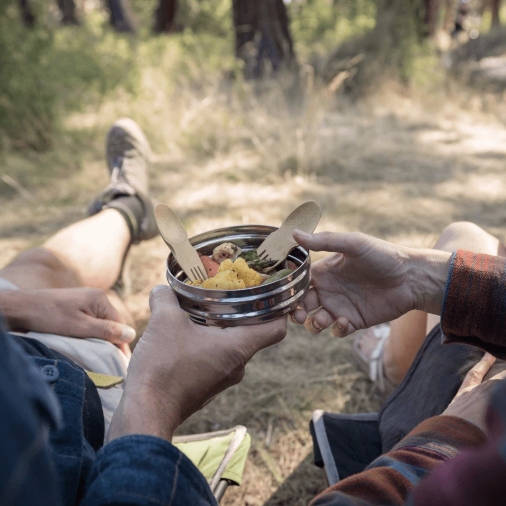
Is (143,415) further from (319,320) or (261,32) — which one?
(261,32)

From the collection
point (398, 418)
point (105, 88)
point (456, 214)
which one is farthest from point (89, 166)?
point (398, 418)

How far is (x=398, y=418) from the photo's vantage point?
136 cm

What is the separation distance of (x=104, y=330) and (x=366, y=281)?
32.8 inches

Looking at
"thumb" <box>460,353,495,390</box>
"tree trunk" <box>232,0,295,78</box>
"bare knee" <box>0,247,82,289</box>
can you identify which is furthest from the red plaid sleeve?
"tree trunk" <box>232,0,295,78</box>

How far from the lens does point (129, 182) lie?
2660mm

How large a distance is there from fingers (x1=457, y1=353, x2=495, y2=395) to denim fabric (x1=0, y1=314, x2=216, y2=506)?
2.24 feet

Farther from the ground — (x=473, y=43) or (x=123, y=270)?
(x=473, y=43)

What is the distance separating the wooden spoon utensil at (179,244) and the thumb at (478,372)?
2.29 feet

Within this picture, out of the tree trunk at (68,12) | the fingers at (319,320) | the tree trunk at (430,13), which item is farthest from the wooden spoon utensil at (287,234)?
the tree trunk at (68,12)

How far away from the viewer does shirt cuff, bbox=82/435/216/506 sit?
0.73 metres

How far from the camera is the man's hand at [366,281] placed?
1.30 metres

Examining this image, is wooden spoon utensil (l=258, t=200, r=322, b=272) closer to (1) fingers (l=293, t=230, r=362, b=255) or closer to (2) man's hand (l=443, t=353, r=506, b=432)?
(1) fingers (l=293, t=230, r=362, b=255)

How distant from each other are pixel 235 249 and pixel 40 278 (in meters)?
0.92

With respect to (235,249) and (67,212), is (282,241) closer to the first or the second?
(235,249)
